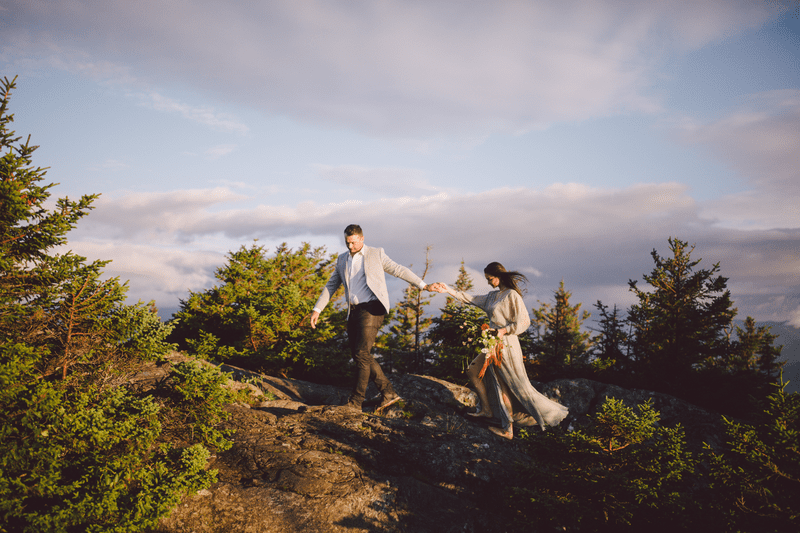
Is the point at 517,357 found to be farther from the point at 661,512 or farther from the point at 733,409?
the point at 733,409

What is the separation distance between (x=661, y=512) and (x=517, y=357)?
314cm

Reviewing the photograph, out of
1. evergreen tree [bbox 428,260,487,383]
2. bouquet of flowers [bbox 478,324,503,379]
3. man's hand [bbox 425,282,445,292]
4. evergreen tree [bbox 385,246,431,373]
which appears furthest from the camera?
evergreen tree [bbox 385,246,431,373]

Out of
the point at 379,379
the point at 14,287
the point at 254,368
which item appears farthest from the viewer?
the point at 254,368

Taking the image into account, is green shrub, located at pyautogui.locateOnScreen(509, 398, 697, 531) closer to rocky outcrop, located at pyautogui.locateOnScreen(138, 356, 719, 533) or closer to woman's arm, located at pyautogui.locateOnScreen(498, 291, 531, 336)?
rocky outcrop, located at pyautogui.locateOnScreen(138, 356, 719, 533)

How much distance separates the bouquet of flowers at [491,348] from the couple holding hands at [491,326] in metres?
0.05

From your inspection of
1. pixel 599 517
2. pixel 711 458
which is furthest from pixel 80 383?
pixel 711 458

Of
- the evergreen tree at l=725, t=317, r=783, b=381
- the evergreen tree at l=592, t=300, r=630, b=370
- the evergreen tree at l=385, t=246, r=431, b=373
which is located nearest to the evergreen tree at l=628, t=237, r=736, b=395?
the evergreen tree at l=592, t=300, r=630, b=370

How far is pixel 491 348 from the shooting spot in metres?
6.09

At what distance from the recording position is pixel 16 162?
A: 10.9 feet

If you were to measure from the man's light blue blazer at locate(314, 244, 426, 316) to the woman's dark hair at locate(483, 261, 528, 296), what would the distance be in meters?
1.06

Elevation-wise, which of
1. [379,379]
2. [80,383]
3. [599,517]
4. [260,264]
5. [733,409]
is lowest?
[733,409]

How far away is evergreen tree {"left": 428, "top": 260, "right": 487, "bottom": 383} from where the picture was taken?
8502mm

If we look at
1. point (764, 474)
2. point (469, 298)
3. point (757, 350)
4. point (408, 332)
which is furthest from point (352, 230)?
point (757, 350)

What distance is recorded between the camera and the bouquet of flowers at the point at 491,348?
6000 mm
